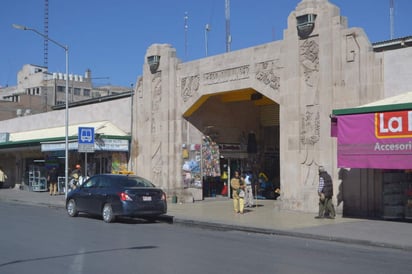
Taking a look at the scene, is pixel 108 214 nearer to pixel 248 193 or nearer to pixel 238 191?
pixel 238 191

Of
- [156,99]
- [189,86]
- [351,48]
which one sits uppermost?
[351,48]

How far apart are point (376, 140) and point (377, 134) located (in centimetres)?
19

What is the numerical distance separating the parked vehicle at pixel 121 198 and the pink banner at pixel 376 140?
6.11 metres

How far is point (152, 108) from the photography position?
26.6 metres

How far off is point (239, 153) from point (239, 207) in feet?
22.1

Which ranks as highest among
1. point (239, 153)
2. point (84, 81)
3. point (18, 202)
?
point (84, 81)

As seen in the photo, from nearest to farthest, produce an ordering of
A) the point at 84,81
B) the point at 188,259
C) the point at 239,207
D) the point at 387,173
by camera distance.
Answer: the point at 188,259 → the point at 387,173 → the point at 239,207 → the point at 84,81

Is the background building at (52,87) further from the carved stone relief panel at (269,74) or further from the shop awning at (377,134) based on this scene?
the shop awning at (377,134)

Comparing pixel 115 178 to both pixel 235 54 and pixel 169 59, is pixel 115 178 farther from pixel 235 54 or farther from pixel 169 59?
pixel 169 59

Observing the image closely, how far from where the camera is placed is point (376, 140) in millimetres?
16062

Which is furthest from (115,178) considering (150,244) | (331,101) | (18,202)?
(18,202)

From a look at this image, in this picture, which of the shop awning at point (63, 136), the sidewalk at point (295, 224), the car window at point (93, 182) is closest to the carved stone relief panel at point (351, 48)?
the sidewalk at point (295, 224)

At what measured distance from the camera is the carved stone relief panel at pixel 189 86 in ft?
79.7

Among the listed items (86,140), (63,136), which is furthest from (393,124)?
(63,136)
